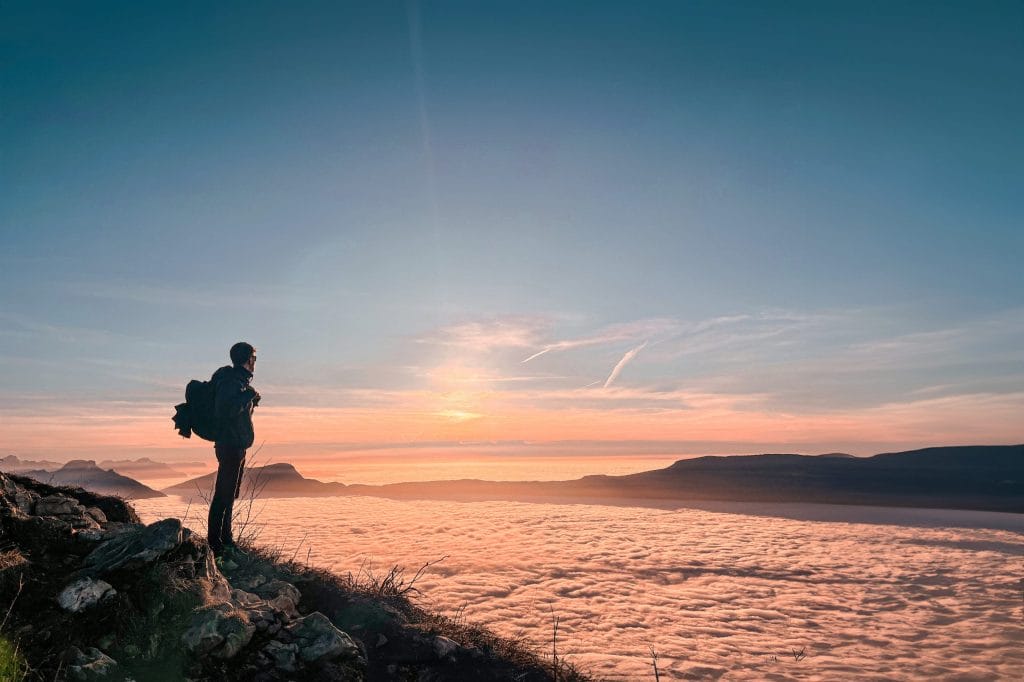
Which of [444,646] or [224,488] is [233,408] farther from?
[444,646]

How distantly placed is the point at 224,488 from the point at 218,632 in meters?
3.05

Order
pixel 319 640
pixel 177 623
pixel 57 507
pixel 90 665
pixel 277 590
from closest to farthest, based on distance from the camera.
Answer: pixel 90 665 < pixel 177 623 < pixel 319 640 < pixel 277 590 < pixel 57 507

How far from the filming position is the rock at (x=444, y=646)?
260 inches

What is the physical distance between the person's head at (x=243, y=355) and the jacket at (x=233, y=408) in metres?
0.23

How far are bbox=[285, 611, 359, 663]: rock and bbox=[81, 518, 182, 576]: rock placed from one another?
177 centimetres

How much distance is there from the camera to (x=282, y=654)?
231 inches

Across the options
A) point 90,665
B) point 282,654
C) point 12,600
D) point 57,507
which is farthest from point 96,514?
point 282,654

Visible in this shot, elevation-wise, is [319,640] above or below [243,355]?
below

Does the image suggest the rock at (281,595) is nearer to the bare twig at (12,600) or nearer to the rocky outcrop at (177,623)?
the rocky outcrop at (177,623)

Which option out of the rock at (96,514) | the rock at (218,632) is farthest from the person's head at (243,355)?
the rock at (218,632)

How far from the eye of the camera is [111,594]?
5.86 metres

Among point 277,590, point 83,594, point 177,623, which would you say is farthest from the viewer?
point 277,590

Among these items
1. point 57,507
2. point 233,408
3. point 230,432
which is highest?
point 233,408

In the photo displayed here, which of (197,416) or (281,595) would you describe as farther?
(197,416)
